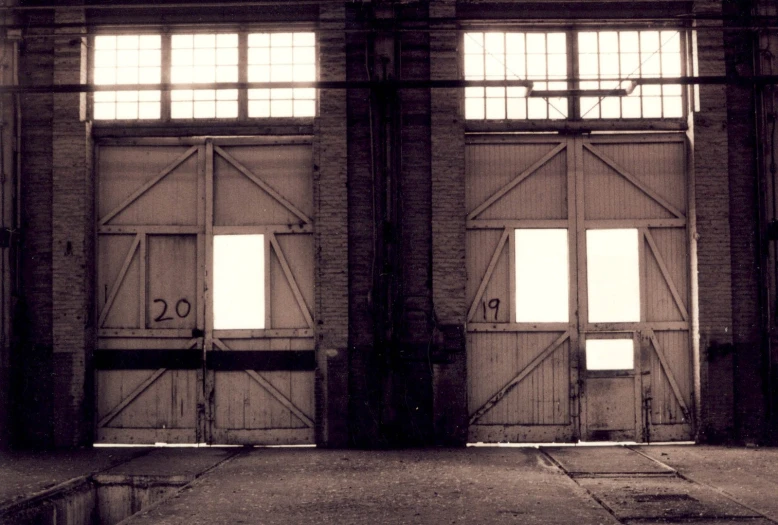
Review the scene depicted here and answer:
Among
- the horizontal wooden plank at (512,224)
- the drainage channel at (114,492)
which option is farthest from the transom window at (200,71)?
the drainage channel at (114,492)

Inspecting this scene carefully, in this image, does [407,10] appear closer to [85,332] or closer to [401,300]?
[401,300]

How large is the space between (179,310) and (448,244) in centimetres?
404

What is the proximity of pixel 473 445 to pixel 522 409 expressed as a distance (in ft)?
2.89

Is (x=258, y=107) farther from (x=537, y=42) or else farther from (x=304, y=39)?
(x=537, y=42)

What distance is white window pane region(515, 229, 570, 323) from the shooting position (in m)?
11.1

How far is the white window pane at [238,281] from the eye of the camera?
1111 centimetres

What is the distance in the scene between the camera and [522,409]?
11.0 m

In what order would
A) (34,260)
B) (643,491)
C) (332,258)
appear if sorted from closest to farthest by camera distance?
(643,491) < (332,258) < (34,260)

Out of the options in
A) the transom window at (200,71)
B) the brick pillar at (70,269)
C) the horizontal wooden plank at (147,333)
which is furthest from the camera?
the transom window at (200,71)

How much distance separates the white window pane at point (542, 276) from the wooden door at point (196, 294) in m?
3.09

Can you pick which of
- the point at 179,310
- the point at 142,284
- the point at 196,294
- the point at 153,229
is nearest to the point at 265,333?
the point at 196,294

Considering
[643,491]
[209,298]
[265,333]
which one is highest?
[209,298]

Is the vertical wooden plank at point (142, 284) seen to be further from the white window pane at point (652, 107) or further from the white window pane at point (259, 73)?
the white window pane at point (652, 107)

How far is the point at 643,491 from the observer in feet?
26.3
